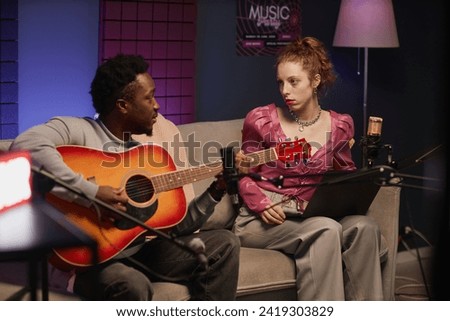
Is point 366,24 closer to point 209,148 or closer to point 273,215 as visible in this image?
point 209,148

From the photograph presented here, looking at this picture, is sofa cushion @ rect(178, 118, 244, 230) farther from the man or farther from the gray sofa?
the man

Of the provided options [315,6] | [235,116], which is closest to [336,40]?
[315,6]

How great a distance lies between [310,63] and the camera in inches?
140

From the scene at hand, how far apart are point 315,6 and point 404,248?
1.24m

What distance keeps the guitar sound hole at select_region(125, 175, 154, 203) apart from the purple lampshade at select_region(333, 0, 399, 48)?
1.48 meters

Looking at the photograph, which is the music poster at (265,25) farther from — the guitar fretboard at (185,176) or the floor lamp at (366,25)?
the guitar fretboard at (185,176)

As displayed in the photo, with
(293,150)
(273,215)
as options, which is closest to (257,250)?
(273,215)

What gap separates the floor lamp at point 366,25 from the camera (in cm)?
430

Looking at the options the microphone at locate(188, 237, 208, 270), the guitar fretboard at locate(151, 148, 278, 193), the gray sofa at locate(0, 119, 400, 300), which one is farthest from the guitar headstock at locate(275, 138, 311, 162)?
the microphone at locate(188, 237, 208, 270)

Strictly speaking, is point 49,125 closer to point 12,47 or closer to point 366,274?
point 12,47

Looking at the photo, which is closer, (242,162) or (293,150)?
(242,162)

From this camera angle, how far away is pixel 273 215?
3520mm

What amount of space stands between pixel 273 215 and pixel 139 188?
0.58 m

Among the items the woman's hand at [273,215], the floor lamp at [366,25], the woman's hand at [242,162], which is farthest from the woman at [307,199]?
the floor lamp at [366,25]
